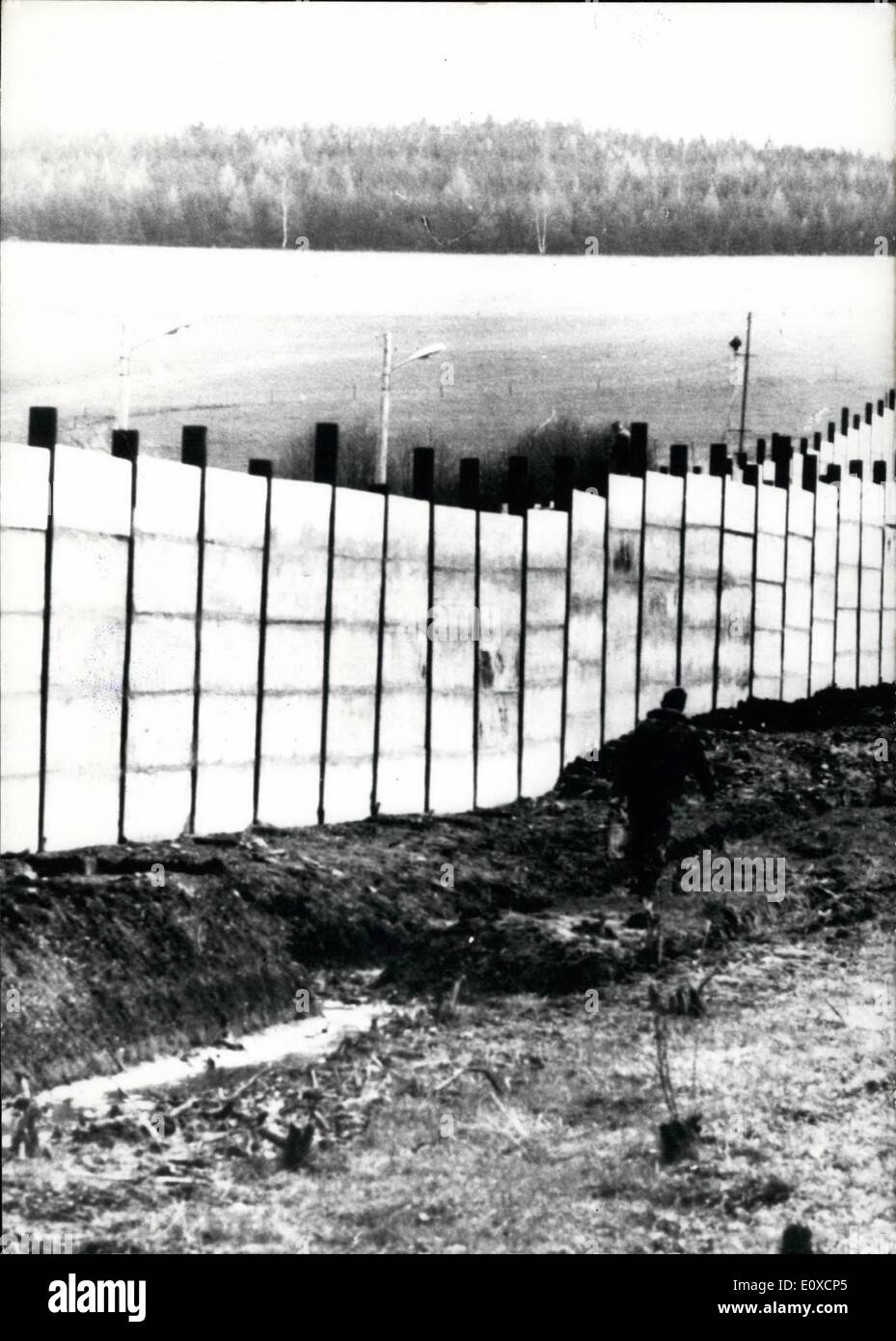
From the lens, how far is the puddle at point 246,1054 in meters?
8.02

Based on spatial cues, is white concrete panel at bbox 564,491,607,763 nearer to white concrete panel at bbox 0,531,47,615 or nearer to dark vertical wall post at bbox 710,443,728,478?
dark vertical wall post at bbox 710,443,728,478

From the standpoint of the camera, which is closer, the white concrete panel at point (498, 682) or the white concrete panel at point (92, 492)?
the white concrete panel at point (92, 492)

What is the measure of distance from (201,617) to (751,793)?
311 cm

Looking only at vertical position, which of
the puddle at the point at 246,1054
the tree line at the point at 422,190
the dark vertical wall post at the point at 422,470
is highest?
the tree line at the point at 422,190

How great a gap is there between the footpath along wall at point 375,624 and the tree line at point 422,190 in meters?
1.13

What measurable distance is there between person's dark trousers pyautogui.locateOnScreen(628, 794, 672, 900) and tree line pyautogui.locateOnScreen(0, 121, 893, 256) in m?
2.90

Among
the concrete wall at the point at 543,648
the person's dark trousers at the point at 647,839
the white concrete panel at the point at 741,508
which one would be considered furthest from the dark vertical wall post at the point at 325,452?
the person's dark trousers at the point at 647,839

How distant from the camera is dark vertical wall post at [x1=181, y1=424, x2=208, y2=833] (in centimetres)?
917

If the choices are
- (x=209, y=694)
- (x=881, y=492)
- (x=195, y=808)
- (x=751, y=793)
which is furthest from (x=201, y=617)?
(x=881, y=492)

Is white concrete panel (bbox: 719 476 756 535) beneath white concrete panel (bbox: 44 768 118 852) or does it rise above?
above

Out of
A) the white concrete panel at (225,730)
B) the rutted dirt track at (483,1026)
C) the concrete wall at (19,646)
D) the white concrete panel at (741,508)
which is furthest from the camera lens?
the white concrete panel at (741,508)

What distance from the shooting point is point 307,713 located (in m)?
9.52

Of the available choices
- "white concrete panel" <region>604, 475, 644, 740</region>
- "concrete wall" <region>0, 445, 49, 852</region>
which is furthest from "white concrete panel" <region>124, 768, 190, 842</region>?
"white concrete panel" <region>604, 475, 644, 740</region>

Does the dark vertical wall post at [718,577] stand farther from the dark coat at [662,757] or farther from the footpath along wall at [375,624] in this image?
the dark coat at [662,757]
